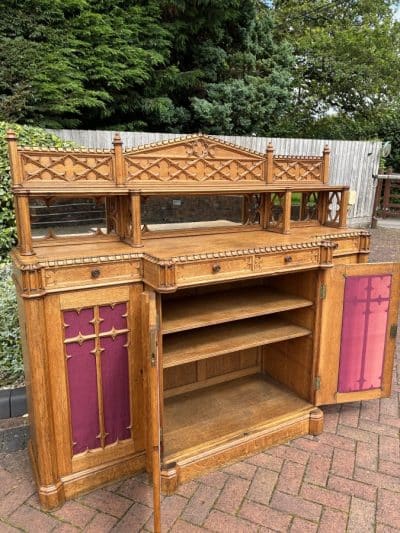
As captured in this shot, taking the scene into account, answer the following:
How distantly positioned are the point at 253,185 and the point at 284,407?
1.73 metres

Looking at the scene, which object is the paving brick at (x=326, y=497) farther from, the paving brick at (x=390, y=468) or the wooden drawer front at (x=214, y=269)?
the wooden drawer front at (x=214, y=269)

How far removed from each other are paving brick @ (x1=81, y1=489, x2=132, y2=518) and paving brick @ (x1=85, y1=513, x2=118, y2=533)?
3 centimetres

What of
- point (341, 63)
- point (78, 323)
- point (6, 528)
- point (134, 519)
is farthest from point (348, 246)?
point (341, 63)

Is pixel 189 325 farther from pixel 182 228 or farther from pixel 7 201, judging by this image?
pixel 7 201

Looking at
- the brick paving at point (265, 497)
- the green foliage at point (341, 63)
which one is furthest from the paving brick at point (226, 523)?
the green foliage at point (341, 63)

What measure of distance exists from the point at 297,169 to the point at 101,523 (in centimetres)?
271

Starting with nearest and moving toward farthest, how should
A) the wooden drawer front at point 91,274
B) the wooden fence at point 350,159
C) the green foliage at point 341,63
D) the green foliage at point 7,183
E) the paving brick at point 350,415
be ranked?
1. the wooden drawer front at point 91,274
2. the paving brick at point 350,415
3. the green foliage at point 7,183
4. the wooden fence at point 350,159
5. the green foliage at point 341,63

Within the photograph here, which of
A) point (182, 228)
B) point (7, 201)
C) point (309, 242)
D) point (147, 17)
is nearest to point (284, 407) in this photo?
point (309, 242)

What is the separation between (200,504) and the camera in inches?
93.4

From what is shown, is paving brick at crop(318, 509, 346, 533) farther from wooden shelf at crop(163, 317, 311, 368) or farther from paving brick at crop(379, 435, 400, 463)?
wooden shelf at crop(163, 317, 311, 368)

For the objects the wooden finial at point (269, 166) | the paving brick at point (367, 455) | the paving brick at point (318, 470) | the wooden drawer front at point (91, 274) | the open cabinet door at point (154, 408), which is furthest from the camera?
the wooden finial at point (269, 166)

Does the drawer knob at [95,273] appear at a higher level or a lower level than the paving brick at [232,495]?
higher

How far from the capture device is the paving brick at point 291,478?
250cm

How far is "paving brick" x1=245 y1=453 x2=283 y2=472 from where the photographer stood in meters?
2.70
